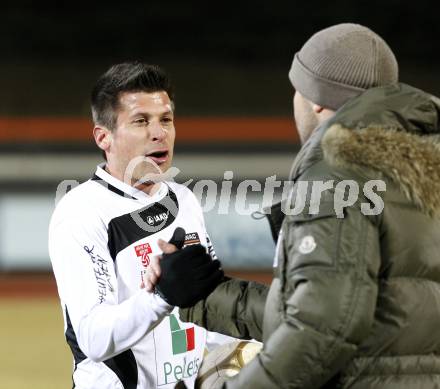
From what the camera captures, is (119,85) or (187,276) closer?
(187,276)

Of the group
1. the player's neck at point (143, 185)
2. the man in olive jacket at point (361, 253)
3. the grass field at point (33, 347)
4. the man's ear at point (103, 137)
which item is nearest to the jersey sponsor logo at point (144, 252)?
the player's neck at point (143, 185)

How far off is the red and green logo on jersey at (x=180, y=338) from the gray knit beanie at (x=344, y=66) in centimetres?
102

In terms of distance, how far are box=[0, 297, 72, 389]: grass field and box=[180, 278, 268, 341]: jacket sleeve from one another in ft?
11.5

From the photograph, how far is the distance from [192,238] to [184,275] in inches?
30.5

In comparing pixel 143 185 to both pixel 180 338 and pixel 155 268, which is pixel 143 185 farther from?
pixel 155 268

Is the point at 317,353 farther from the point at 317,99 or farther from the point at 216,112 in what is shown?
the point at 216,112

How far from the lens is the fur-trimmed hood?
6.36ft

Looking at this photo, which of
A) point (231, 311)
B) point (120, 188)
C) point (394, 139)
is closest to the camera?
point (394, 139)

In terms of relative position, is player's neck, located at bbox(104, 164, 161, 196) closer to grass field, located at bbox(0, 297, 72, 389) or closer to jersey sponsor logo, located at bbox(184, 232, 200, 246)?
jersey sponsor logo, located at bbox(184, 232, 200, 246)

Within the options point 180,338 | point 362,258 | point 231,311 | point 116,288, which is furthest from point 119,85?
point 362,258

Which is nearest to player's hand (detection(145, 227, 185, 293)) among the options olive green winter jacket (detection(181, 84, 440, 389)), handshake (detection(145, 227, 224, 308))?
handshake (detection(145, 227, 224, 308))

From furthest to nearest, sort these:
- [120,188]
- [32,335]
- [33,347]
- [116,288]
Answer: [32,335]
[33,347]
[120,188]
[116,288]

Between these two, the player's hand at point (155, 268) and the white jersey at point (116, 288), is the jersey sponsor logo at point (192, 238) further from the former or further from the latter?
the player's hand at point (155, 268)

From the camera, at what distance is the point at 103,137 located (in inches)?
119
